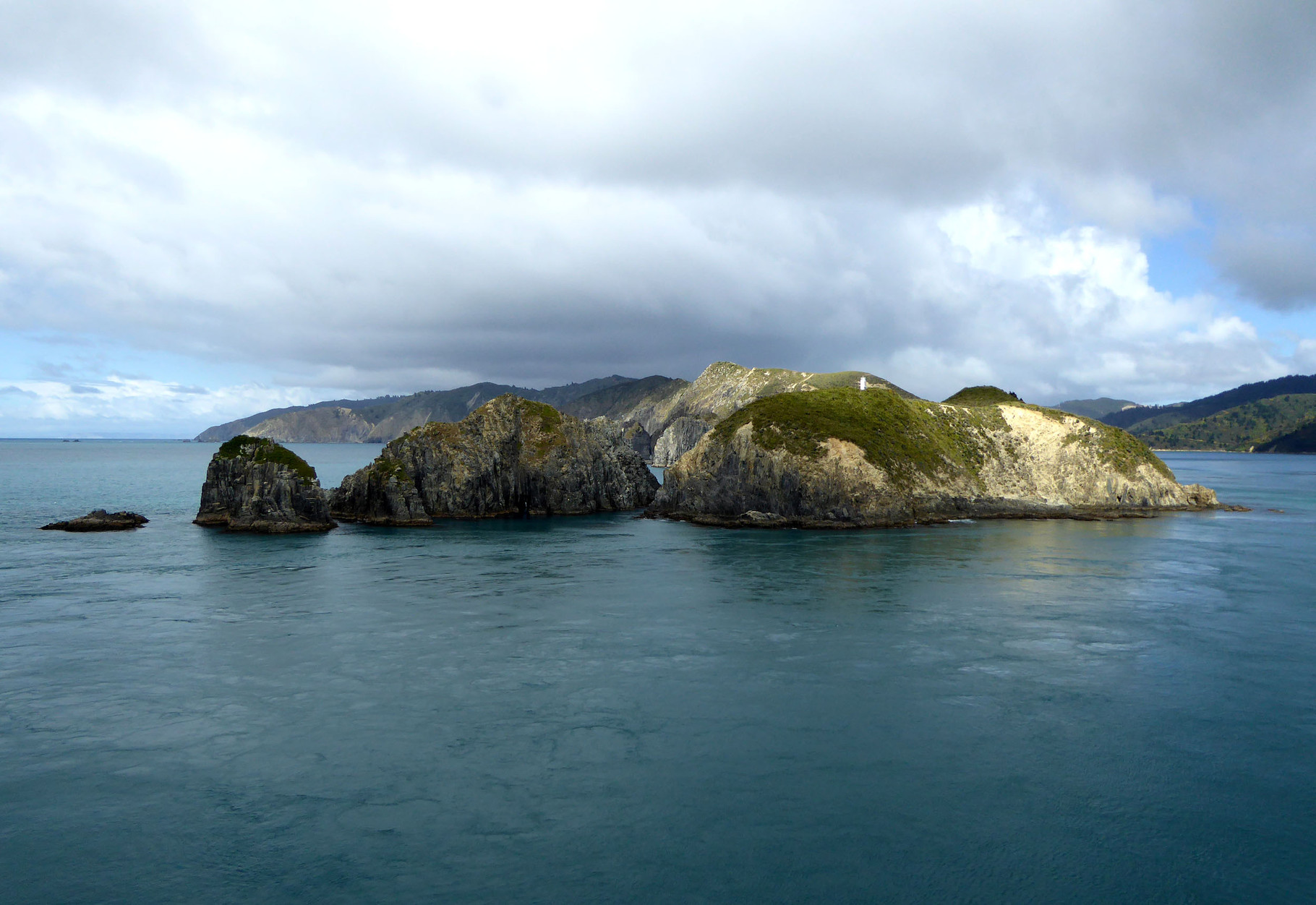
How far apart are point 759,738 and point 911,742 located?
567cm

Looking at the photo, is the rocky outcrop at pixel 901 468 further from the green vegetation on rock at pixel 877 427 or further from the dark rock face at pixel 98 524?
the dark rock face at pixel 98 524

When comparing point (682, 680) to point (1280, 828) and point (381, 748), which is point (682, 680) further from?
point (1280, 828)

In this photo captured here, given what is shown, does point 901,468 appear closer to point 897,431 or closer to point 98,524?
point 897,431

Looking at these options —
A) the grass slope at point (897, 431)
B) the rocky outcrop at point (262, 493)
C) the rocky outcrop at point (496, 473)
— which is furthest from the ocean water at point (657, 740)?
the grass slope at point (897, 431)

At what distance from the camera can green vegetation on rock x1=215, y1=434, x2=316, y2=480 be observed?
88500mm

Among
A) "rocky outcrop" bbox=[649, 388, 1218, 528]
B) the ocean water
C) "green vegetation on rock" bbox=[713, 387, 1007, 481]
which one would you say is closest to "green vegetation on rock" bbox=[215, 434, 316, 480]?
the ocean water

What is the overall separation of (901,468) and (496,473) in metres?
59.0

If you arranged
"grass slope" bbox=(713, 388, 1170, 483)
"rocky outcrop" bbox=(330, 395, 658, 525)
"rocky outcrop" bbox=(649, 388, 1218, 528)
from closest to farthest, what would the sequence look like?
"rocky outcrop" bbox=(649, 388, 1218, 528), "rocky outcrop" bbox=(330, 395, 658, 525), "grass slope" bbox=(713, 388, 1170, 483)

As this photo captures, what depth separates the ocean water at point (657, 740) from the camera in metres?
19.5

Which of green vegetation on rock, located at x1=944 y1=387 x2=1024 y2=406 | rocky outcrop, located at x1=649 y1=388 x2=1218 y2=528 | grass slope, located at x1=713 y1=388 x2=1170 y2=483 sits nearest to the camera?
rocky outcrop, located at x1=649 y1=388 x2=1218 y2=528

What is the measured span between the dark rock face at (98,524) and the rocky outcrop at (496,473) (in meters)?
23.5

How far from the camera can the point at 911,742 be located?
27.3 meters

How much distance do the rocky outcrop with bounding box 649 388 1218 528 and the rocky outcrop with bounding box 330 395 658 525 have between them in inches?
494

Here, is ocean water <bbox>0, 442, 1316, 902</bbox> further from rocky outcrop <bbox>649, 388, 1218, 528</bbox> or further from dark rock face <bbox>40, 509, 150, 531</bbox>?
rocky outcrop <bbox>649, 388, 1218, 528</bbox>
